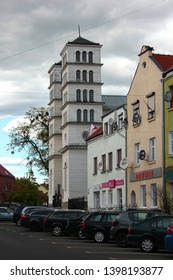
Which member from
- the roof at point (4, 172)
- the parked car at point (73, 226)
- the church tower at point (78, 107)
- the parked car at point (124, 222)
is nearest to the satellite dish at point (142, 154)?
the parked car at point (73, 226)

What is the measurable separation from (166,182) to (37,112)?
52.1 meters

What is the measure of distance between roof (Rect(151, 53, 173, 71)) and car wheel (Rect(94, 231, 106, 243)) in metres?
16.5

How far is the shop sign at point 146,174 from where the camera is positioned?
41.1m

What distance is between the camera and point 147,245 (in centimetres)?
2278

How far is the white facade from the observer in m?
48.8

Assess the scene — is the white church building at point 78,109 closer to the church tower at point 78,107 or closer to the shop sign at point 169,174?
the church tower at point 78,107

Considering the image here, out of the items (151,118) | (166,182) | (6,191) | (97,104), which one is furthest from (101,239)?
(6,191)

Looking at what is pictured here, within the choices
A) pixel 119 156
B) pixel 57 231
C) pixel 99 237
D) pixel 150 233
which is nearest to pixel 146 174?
pixel 119 156

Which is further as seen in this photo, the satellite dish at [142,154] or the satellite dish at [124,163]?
the satellite dish at [124,163]

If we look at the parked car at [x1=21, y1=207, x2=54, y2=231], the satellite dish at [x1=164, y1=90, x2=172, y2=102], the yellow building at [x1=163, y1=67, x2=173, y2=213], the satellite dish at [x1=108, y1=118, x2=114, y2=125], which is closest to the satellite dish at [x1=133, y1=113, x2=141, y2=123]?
the yellow building at [x1=163, y1=67, x2=173, y2=213]

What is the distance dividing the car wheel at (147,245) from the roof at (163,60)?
20571mm

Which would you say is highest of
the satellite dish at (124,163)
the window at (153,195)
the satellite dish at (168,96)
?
the satellite dish at (168,96)

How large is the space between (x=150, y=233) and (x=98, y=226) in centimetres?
596

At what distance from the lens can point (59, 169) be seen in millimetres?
81500
